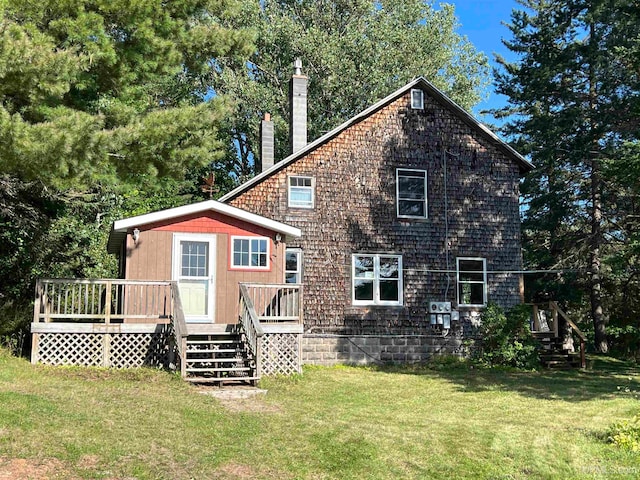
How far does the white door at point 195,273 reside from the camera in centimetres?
1458

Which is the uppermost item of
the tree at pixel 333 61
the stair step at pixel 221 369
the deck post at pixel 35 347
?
the tree at pixel 333 61

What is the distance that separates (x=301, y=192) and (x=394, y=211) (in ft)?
8.75

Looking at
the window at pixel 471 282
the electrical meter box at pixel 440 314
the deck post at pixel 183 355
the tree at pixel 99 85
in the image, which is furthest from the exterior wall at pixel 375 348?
the tree at pixel 99 85

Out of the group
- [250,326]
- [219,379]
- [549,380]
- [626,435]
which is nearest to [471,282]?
[549,380]

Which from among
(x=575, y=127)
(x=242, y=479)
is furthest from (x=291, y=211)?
(x=575, y=127)

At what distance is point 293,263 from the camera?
18.1m

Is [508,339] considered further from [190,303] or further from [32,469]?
[32,469]

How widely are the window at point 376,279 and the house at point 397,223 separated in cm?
3

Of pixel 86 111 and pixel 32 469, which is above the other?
pixel 86 111

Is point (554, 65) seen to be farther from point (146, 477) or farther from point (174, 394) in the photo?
point (146, 477)

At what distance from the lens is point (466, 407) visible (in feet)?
37.6

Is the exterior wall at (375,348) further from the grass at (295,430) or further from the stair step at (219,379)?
the stair step at (219,379)

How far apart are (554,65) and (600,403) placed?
57.4 ft

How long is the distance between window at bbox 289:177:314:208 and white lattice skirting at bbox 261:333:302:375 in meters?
5.10
